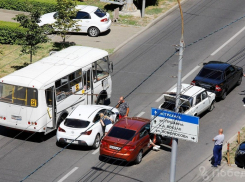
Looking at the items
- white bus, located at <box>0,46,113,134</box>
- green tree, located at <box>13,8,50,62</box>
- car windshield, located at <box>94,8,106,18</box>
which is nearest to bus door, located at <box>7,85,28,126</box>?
white bus, located at <box>0,46,113,134</box>

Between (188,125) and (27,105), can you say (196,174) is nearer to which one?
(188,125)

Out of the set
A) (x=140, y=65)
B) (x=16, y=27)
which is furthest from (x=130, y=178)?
(x=16, y=27)

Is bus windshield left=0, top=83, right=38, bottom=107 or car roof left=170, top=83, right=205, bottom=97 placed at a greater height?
bus windshield left=0, top=83, right=38, bottom=107

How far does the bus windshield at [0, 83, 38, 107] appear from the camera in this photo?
2595 cm

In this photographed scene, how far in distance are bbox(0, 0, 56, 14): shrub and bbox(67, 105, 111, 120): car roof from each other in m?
16.0

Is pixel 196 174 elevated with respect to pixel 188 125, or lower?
lower

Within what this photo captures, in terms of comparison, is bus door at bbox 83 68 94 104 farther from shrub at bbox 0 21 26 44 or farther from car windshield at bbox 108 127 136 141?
shrub at bbox 0 21 26 44

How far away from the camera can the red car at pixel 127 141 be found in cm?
2400

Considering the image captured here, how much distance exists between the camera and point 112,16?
139ft

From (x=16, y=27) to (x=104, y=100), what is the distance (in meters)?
10.3

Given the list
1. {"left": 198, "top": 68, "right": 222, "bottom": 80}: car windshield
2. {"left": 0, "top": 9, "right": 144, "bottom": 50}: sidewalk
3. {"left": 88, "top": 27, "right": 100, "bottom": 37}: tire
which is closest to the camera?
{"left": 198, "top": 68, "right": 222, "bottom": 80}: car windshield

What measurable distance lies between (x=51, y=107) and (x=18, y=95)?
1.52 meters

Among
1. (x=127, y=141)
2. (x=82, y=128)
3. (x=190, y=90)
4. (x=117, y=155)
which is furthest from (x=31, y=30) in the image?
(x=117, y=155)

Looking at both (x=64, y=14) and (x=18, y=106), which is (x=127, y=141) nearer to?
(x=18, y=106)
